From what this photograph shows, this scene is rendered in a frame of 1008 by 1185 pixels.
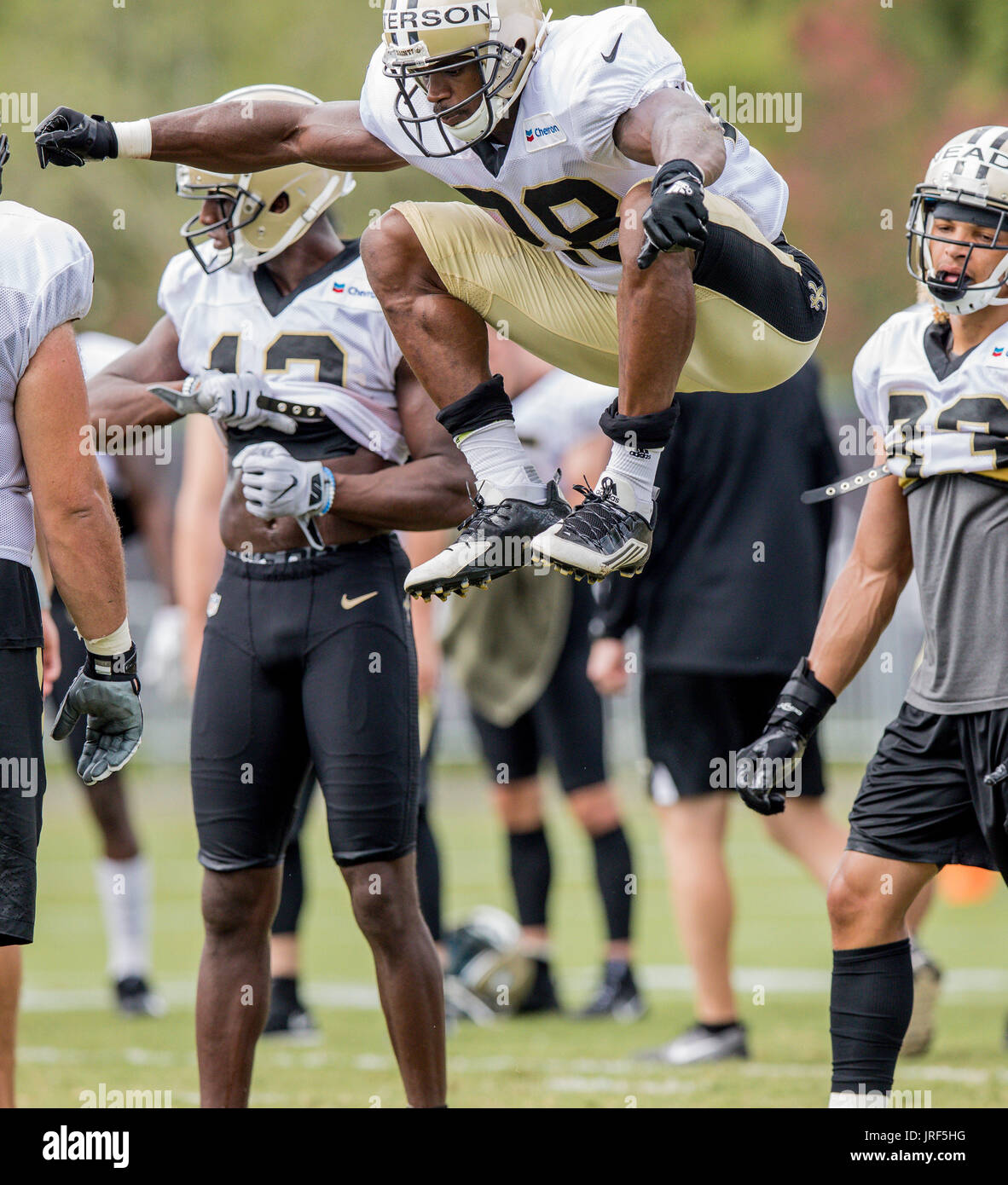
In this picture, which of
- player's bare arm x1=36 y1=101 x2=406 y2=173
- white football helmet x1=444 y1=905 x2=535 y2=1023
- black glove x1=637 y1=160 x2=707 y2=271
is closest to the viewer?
black glove x1=637 y1=160 x2=707 y2=271

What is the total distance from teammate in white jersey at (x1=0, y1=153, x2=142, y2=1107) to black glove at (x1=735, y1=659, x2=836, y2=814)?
4.68 feet

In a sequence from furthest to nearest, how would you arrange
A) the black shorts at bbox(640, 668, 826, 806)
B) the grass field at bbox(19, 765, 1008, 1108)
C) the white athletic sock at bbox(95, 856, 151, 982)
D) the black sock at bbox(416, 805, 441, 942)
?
the white athletic sock at bbox(95, 856, 151, 982)
the black sock at bbox(416, 805, 441, 942)
the black shorts at bbox(640, 668, 826, 806)
the grass field at bbox(19, 765, 1008, 1108)

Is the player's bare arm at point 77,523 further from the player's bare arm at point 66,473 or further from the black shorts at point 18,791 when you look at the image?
the black shorts at point 18,791

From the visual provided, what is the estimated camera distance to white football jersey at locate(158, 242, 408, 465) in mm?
4285

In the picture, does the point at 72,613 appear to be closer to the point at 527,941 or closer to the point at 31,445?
the point at 31,445

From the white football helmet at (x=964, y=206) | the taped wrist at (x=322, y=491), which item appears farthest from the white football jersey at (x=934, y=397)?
the taped wrist at (x=322, y=491)

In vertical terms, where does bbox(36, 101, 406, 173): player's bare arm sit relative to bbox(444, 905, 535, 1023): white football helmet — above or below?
above

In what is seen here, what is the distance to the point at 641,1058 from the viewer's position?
5.59 metres

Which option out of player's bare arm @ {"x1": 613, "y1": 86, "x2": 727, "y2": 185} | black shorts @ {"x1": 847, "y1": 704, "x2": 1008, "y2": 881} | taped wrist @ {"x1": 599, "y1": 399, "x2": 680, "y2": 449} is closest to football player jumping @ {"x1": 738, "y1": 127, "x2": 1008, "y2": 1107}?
black shorts @ {"x1": 847, "y1": 704, "x2": 1008, "y2": 881}

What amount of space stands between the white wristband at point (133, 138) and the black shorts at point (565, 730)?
3.23 metres

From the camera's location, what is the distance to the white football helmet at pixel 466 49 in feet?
11.7

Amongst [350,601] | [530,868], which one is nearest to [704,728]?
[530,868]

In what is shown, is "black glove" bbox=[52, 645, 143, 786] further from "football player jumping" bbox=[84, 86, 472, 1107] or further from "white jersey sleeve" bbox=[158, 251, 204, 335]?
"white jersey sleeve" bbox=[158, 251, 204, 335]

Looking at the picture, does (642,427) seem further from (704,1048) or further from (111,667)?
(704,1048)
